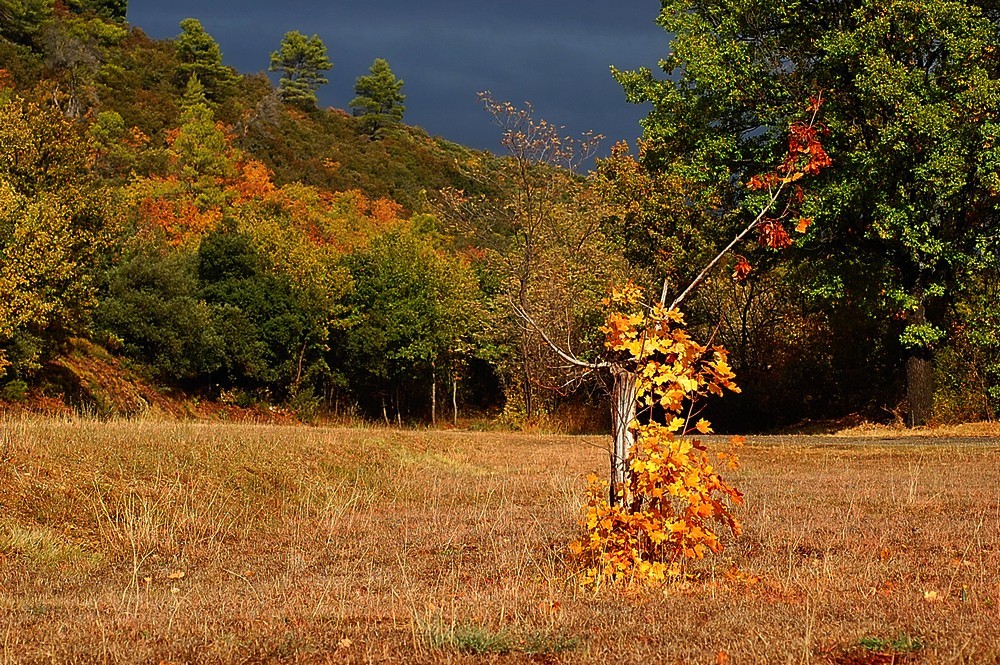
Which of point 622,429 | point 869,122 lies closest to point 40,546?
point 622,429

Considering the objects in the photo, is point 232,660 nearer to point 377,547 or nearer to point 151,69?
point 377,547

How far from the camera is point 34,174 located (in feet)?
113

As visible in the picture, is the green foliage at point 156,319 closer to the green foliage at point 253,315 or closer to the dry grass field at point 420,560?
the green foliage at point 253,315

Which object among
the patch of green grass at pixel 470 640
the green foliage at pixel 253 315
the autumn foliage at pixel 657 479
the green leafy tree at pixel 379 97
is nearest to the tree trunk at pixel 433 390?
the green foliage at pixel 253 315

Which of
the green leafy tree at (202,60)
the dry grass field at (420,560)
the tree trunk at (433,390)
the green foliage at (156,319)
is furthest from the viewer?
the green leafy tree at (202,60)

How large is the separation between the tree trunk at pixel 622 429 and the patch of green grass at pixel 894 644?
8.33 ft

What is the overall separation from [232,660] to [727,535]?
234 inches

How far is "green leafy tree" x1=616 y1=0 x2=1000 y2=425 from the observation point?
67.2 feet

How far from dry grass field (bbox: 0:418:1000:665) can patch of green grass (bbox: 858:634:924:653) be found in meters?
0.02

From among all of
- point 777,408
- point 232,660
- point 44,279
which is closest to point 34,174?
point 44,279

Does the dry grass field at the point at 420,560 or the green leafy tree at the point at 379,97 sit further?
the green leafy tree at the point at 379,97

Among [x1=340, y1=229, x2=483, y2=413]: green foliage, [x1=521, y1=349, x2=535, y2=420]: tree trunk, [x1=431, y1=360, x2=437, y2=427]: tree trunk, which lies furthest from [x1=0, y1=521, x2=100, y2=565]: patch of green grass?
[x1=431, y1=360, x2=437, y2=427]: tree trunk

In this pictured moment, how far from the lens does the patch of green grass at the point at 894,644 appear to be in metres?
5.12

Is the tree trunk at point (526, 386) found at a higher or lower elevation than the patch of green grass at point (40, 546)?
higher
